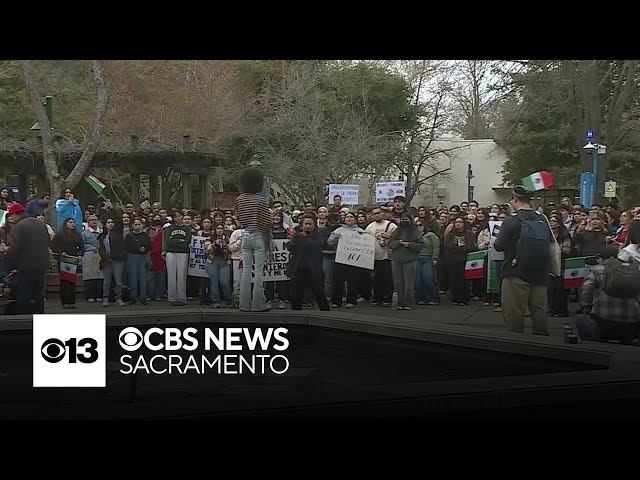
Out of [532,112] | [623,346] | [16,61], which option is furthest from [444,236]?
[16,61]

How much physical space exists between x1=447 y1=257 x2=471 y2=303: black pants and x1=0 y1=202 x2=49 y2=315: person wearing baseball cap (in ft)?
14.1

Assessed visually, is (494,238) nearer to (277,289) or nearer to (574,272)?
(574,272)

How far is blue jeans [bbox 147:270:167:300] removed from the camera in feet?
26.1

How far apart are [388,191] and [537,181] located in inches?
62.5

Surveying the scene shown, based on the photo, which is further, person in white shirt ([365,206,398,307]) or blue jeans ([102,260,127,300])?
person in white shirt ([365,206,398,307])

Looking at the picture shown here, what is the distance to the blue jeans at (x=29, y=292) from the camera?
7.51 meters

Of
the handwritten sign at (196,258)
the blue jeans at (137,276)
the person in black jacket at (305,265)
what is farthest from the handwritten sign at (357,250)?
the blue jeans at (137,276)

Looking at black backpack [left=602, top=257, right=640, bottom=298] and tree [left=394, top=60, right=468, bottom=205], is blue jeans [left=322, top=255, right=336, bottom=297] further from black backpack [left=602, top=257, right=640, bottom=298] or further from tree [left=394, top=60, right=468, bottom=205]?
black backpack [left=602, top=257, right=640, bottom=298]

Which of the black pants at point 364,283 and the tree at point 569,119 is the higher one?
the tree at point 569,119

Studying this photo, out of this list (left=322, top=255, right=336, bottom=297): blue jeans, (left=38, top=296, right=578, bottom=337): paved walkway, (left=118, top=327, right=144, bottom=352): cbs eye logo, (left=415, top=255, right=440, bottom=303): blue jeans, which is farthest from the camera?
(left=415, top=255, right=440, bottom=303): blue jeans

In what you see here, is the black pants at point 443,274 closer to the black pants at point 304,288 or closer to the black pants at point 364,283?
the black pants at point 364,283

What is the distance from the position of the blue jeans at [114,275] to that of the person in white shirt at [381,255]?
269cm

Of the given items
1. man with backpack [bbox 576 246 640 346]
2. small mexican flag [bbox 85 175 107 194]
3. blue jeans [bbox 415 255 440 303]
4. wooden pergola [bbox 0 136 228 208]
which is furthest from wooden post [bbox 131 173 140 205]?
man with backpack [bbox 576 246 640 346]
